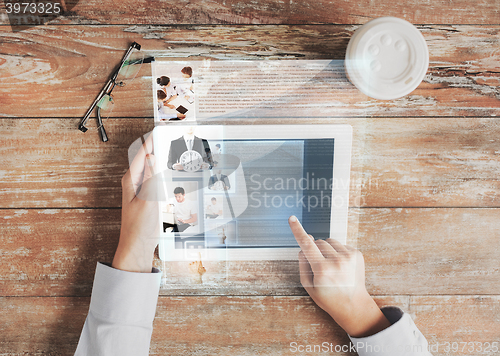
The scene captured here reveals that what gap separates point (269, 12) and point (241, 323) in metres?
0.63

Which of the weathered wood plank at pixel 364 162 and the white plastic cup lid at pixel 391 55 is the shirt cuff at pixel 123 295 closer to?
the weathered wood plank at pixel 364 162

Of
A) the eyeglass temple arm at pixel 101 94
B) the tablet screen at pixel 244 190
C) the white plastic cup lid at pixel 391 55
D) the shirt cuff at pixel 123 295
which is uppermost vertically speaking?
the white plastic cup lid at pixel 391 55

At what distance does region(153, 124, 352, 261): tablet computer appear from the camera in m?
0.54

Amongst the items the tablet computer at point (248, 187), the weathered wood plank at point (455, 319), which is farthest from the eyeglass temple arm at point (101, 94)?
the weathered wood plank at point (455, 319)

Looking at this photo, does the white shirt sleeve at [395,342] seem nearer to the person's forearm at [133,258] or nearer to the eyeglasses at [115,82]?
the person's forearm at [133,258]

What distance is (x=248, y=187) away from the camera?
0.55m

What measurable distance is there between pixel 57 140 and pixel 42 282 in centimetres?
30

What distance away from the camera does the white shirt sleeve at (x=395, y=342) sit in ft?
1.76

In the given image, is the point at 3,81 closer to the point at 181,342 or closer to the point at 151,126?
the point at 151,126

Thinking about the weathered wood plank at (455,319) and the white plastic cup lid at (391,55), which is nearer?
the white plastic cup lid at (391,55)

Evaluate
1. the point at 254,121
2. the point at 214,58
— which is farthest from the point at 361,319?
the point at 214,58

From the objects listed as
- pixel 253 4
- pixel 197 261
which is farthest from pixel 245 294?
pixel 253 4

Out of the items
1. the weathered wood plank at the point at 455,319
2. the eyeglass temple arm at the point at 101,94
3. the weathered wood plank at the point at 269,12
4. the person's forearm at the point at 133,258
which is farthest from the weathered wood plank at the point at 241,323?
the weathered wood plank at the point at 269,12

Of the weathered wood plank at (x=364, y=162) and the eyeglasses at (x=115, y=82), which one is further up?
the eyeglasses at (x=115, y=82)
